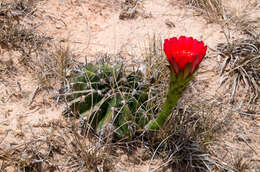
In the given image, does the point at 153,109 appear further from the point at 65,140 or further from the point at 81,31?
the point at 81,31

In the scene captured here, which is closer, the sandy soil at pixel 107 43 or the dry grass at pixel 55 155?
the dry grass at pixel 55 155

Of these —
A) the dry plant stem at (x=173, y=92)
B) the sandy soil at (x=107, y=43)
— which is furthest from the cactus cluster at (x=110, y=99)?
the sandy soil at (x=107, y=43)

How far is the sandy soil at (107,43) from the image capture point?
2.16 metres

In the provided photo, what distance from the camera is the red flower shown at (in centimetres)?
148

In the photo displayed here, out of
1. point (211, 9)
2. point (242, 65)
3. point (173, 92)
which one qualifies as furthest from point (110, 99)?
point (211, 9)

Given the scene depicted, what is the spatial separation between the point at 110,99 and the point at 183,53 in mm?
667

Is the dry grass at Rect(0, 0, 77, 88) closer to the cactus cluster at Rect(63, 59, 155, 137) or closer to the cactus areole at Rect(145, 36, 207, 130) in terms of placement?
the cactus cluster at Rect(63, 59, 155, 137)

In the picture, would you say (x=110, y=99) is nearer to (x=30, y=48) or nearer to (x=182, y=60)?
(x=182, y=60)

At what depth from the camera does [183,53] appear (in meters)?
1.51

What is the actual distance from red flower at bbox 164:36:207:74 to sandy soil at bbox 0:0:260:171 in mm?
787

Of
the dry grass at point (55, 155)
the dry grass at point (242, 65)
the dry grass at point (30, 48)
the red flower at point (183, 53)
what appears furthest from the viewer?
the dry grass at point (242, 65)

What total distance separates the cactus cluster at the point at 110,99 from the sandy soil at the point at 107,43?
215 mm

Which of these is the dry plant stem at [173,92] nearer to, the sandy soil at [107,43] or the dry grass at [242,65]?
the sandy soil at [107,43]

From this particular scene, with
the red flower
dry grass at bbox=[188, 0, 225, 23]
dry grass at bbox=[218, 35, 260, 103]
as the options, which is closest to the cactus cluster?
the red flower
